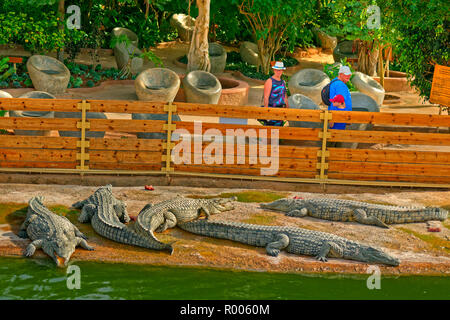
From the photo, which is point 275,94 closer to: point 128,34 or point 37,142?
point 37,142

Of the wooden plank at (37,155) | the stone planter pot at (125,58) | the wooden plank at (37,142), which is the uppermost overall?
the stone planter pot at (125,58)

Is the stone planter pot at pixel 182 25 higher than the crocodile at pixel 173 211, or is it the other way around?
the stone planter pot at pixel 182 25

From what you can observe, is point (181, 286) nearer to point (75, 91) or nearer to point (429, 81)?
point (429, 81)

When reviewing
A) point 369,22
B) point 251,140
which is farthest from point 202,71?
point 251,140

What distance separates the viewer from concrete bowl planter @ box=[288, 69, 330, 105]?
2020 cm

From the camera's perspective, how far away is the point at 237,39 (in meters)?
33.4

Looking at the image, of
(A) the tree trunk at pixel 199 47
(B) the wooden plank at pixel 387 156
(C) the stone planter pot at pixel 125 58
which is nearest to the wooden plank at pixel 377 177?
(B) the wooden plank at pixel 387 156

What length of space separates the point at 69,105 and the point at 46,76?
874 centimetres

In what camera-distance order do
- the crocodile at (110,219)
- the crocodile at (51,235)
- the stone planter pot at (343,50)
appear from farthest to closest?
the stone planter pot at (343,50) < the crocodile at (110,219) < the crocodile at (51,235)

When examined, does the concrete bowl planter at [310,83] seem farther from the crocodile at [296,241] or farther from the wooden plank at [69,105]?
the crocodile at [296,241]

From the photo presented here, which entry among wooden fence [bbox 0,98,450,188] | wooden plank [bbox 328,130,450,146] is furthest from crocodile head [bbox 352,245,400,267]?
wooden plank [bbox 328,130,450,146]

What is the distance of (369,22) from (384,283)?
15561 millimetres

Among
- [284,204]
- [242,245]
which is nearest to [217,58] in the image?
[284,204]

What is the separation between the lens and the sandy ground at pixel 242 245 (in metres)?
8.34
